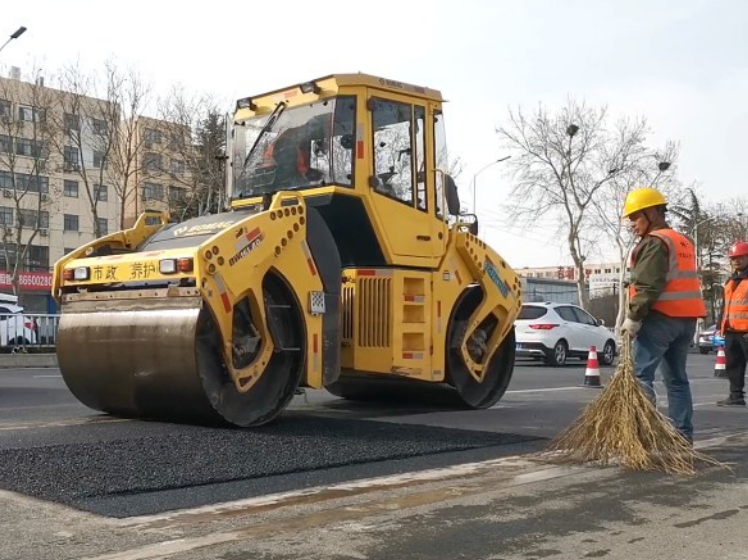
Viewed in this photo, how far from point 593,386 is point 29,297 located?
43.7m

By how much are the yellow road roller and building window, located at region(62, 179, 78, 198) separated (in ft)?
194

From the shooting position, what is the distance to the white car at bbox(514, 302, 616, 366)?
69.4 feet

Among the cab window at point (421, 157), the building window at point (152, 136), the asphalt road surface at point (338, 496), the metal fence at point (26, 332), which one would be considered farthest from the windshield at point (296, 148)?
the building window at point (152, 136)

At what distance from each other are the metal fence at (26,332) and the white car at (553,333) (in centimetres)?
1121

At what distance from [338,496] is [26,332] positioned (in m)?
17.4

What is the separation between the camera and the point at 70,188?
214ft

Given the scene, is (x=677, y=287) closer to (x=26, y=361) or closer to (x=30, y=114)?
(x=26, y=361)

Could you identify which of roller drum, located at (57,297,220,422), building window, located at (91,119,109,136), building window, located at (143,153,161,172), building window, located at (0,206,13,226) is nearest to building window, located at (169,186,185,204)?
building window, located at (143,153,161,172)

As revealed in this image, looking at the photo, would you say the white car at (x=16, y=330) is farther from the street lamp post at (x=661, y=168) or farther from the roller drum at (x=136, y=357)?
the street lamp post at (x=661, y=168)

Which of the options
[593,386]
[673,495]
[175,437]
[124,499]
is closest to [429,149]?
[175,437]

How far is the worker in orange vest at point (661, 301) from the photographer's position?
6238 millimetres

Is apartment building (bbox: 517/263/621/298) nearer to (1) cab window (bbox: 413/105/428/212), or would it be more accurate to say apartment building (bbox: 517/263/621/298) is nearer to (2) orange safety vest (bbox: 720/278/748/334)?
(2) orange safety vest (bbox: 720/278/748/334)

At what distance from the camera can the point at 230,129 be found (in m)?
9.09

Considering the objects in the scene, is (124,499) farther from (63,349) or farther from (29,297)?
(29,297)
